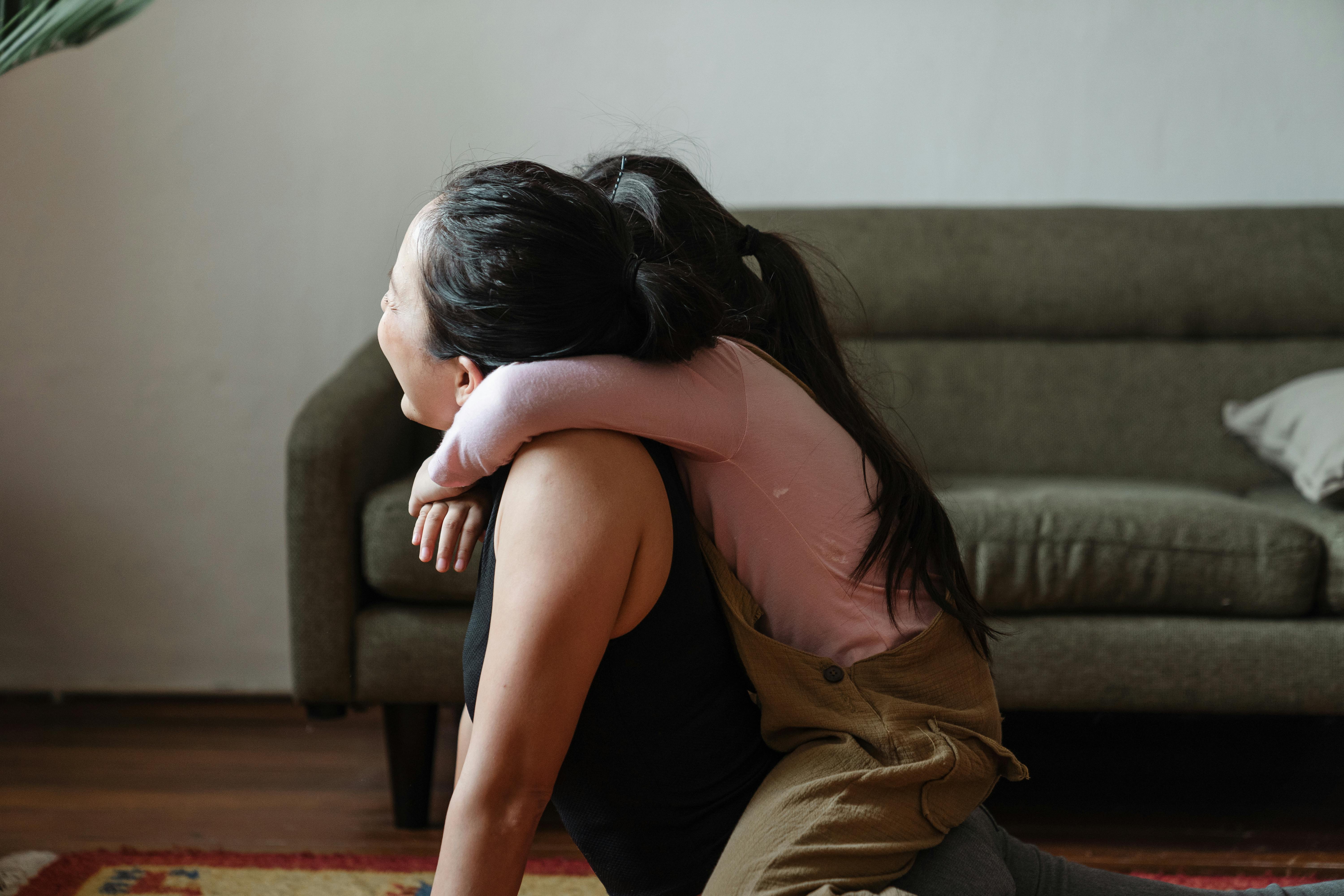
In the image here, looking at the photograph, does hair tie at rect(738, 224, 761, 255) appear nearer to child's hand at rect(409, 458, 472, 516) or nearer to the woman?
the woman

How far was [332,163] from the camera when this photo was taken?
213 cm

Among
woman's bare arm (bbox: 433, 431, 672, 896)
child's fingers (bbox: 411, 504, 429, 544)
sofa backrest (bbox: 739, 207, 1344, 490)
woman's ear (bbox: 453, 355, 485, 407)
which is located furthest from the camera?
sofa backrest (bbox: 739, 207, 1344, 490)

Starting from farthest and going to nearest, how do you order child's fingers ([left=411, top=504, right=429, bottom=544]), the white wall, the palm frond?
the white wall, the palm frond, child's fingers ([left=411, top=504, right=429, bottom=544])

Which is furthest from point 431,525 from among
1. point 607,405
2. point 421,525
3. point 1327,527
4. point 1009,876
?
point 1327,527

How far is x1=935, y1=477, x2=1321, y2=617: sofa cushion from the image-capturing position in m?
1.36

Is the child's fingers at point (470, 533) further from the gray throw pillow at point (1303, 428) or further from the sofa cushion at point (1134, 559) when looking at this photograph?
the gray throw pillow at point (1303, 428)

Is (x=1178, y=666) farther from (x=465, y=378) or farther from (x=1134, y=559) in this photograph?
(x=465, y=378)

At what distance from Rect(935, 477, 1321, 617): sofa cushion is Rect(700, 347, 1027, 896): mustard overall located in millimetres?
656

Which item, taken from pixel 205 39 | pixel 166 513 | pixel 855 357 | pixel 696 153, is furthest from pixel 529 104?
pixel 855 357

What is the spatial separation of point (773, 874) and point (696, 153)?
1679 millimetres

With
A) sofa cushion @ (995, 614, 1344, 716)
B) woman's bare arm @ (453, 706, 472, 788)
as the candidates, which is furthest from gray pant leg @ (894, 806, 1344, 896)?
sofa cushion @ (995, 614, 1344, 716)

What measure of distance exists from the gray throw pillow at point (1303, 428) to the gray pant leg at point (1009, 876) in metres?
0.97

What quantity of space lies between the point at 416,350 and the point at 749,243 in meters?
0.26

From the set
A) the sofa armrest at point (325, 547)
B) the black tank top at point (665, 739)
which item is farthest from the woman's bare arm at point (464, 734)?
the sofa armrest at point (325, 547)
